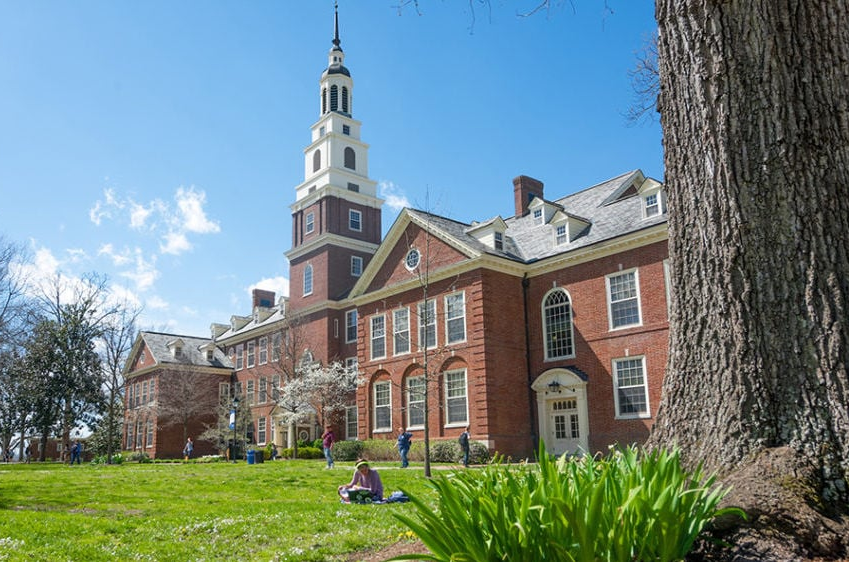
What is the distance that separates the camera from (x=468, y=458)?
25.0 meters

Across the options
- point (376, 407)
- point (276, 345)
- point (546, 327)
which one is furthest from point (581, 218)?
point (276, 345)

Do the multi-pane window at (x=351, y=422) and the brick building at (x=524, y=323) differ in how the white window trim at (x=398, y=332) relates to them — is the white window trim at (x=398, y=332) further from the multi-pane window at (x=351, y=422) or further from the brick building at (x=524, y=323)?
the multi-pane window at (x=351, y=422)

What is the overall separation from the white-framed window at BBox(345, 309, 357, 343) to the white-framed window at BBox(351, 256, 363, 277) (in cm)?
286

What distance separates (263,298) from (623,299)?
123 ft

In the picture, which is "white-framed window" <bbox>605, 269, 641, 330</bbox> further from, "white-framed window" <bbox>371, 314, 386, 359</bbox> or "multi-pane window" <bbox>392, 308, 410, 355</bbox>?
"white-framed window" <bbox>371, 314, 386, 359</bbox>

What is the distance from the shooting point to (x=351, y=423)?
3772cm

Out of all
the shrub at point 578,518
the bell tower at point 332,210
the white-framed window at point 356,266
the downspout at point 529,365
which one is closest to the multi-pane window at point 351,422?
the bell tower at point 332,210

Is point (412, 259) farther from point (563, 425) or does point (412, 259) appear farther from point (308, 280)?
point (308, 280)

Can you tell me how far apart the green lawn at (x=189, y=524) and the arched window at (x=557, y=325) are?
13553mm

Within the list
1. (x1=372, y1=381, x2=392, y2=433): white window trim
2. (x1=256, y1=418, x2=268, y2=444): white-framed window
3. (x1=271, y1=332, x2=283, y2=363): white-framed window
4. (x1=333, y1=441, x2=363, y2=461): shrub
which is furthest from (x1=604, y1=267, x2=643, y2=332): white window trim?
(x1=256, y1=418, x2=268, y2=444): white-framed window

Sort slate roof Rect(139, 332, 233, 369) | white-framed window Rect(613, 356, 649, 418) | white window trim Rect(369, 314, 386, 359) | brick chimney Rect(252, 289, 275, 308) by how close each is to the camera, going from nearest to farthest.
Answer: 1. white-framed window Rect(613, 356, 649, 418)
2. white window trim Rect(369, 314, 386, 359)
3. slate roof Rect(139, 332, 233, 369)
4. brick chimney Rect(252, 289, 275, 308)

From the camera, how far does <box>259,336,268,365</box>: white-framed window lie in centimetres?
4672

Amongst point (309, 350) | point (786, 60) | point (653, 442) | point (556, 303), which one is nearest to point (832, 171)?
point (786, 60)

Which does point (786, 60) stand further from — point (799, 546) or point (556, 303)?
point (556, 303)
